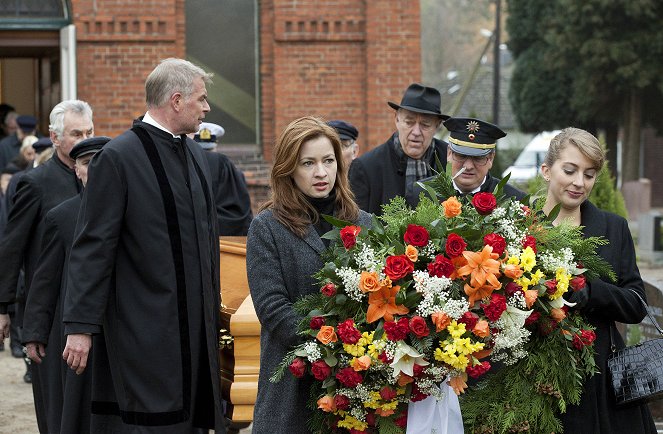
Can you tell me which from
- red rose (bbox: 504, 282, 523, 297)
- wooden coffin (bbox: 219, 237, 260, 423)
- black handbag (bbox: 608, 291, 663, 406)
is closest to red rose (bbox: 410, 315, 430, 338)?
red rose (bbox: 504, 282, 523, 297)

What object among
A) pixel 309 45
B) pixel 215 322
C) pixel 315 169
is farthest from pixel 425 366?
pixel 309 45

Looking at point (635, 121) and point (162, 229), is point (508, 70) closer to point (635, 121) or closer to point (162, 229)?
point (635, 121)

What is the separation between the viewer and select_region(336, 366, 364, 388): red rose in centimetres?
392

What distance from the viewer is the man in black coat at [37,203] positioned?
20.9 feet

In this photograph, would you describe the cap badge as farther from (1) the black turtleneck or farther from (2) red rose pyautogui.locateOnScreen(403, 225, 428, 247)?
(2) red rose pyautogui.locateOnScreen(403, 225, 428, 247)

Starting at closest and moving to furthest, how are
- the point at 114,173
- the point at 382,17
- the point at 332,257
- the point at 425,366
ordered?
the point at 425,366 < the point at 332,257 < the point at 114,173 < the point at 382,17

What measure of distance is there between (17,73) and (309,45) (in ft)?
34.0

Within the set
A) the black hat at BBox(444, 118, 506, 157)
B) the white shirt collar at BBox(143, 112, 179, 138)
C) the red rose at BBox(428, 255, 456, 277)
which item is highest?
the white shirt collar at BBox(143, 112, 179, 138)

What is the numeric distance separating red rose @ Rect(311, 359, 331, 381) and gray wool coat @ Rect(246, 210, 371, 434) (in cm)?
23

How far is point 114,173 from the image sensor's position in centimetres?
498

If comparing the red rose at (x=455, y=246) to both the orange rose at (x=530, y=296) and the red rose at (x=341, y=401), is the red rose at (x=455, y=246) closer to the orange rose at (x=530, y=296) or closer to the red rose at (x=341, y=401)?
the orange rose at (x=530, y=296)

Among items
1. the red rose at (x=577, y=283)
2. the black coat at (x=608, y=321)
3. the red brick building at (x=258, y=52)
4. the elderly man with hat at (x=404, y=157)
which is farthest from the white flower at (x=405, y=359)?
the red brick building at (x=258, y=52)

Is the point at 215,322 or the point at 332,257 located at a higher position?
the point at 332,257

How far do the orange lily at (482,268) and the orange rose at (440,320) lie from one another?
159 millimetres
